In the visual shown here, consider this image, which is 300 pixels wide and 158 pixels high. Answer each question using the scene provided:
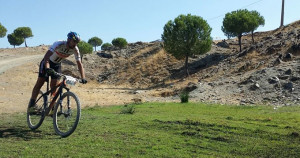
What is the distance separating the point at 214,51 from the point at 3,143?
4409cm

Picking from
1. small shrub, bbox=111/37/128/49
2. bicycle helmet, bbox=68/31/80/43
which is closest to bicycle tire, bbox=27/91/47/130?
bicycle helmet, bbox=68/31/80/43

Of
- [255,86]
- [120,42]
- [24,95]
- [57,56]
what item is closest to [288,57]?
[255,86]

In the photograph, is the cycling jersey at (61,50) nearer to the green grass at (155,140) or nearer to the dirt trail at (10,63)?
the green grass at (155,140)

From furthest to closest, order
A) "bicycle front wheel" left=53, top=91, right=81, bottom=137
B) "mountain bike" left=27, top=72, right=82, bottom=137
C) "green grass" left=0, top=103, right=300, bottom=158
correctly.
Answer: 1. "bicycle front wheel" left=53, top=91, right=81, bottom=137
2. "mountain bike" left=27, top=72, right=82, bottom=137
3. "green grass" left=0, top=103, right=300, bottom=158

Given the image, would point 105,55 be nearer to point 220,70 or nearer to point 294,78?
point 220,70

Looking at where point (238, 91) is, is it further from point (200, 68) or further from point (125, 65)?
point (125, 65)

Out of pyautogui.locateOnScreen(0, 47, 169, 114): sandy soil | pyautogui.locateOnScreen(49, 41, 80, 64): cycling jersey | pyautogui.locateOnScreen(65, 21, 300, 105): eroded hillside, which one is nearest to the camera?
pyautogui.locateOnScreen(49, 41, 80, 64): cycling jersey

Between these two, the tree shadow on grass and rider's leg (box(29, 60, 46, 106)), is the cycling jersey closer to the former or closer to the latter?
rider's leg (box(29, 60, 46, 106))

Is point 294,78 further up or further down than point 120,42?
further down

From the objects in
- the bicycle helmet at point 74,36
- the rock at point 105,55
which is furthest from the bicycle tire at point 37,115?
the rock at point 105,55

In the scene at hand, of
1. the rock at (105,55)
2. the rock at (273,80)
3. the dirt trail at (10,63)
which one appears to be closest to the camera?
the rock at (273,80)

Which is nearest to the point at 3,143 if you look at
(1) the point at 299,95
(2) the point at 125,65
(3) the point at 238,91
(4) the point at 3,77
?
(1) the point at 299,95

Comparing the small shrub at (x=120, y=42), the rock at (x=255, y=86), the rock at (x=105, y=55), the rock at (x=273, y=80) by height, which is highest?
the small shrub at (x=120, y=42)

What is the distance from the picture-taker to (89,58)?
54906mm
